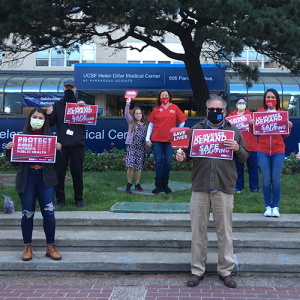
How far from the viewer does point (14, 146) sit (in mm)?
4414

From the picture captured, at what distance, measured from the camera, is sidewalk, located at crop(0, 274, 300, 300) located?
3.80 metres

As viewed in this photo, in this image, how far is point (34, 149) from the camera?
4398 mm

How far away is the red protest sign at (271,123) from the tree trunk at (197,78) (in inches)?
257

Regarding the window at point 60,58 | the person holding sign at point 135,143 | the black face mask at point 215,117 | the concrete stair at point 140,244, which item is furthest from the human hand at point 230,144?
the window at point 60,58

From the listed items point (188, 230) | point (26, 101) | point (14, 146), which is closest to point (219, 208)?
point (188, 230)

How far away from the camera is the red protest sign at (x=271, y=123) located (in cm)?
562

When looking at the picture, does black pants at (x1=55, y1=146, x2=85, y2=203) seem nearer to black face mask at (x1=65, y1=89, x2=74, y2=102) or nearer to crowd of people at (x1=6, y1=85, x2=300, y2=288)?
crowd of people at (x1=6, y1=85, x2=300, y2=288)

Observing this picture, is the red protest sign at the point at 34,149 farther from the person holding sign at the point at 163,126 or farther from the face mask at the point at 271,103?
the face mask at the point at 271,103

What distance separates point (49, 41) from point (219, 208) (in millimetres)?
9626

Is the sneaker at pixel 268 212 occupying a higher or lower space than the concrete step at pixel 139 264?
higher

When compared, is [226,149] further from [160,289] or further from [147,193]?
[147,193]

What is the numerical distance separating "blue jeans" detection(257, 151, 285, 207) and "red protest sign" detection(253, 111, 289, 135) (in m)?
0.36

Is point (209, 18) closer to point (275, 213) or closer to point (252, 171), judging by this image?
point (252, 171)

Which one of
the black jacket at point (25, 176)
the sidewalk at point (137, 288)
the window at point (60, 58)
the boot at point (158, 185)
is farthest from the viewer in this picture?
the window at point (60, 58)
